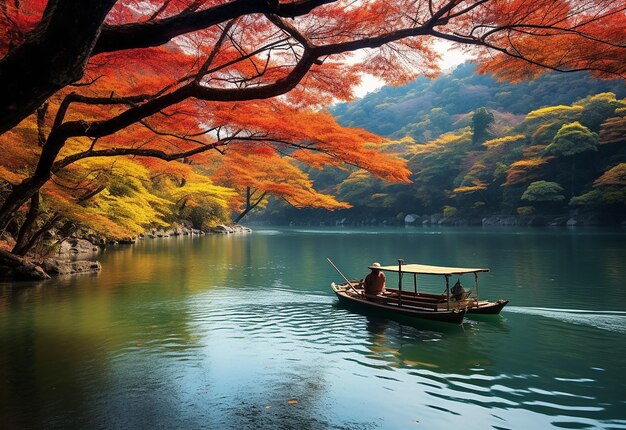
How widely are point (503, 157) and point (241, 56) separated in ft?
159

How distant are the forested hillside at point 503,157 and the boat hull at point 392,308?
107ft

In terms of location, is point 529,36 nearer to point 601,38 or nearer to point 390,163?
point 601,38

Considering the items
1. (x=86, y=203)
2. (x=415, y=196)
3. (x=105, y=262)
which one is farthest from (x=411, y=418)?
(x=415, y=196)

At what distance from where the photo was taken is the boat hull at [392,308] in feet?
32.3

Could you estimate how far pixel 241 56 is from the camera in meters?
8.51

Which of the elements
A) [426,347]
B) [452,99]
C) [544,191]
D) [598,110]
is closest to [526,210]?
[544,191]

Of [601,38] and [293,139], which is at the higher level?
[601,38]

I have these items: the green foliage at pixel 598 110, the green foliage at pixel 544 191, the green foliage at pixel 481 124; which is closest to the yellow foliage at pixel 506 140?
the green foliage at pixel 598 110

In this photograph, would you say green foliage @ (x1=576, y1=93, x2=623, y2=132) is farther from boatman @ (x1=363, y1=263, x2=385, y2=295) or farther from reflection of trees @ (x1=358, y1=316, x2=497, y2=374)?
reflection of trees @ (x1=358, y1=316, x2=497, y2=374)

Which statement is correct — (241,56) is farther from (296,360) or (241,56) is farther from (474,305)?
(474,305)

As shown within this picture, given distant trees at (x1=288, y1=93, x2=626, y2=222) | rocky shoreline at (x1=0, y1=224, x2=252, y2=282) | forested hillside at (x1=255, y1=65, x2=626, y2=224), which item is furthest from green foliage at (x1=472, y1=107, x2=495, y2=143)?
rocky shoreline at (x1=0, y1=224, x2=252, y2=282)

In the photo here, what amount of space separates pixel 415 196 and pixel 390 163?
52405mm

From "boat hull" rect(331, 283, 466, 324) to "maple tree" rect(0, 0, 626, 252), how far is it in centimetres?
321

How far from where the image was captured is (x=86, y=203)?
55.8 feet
